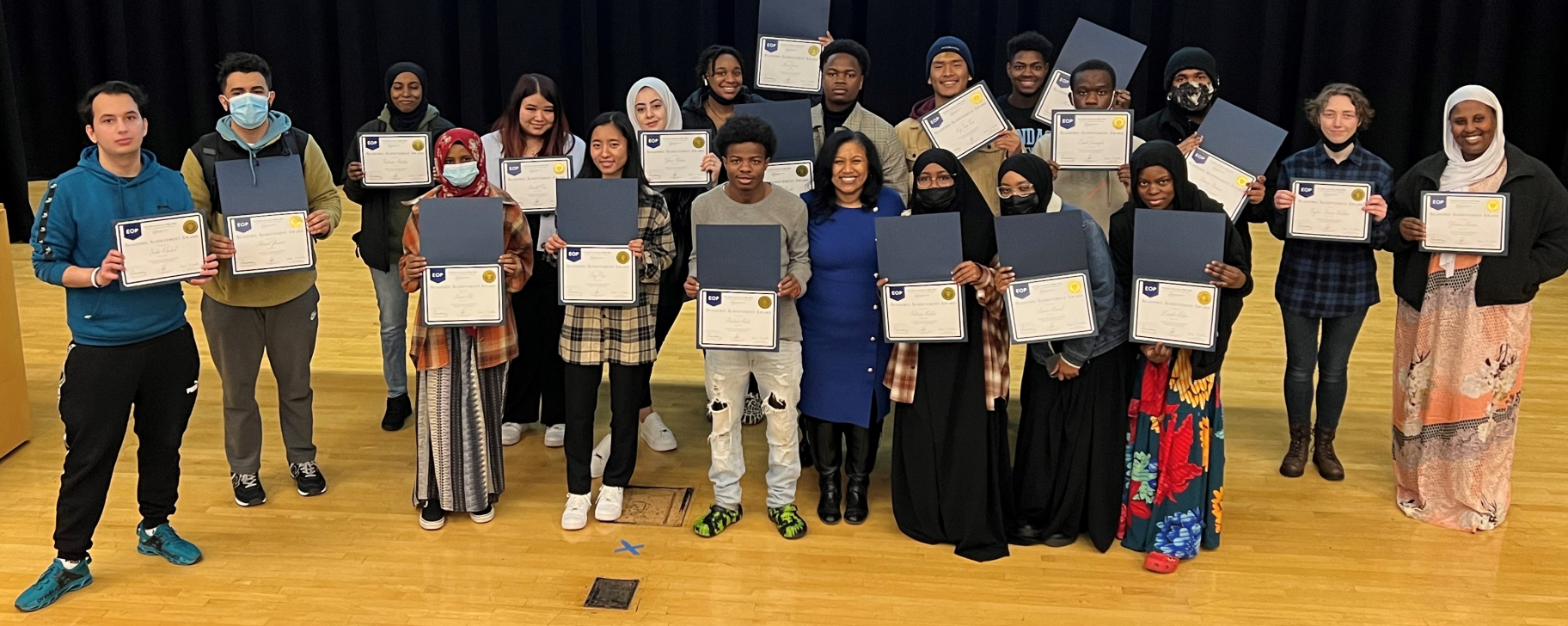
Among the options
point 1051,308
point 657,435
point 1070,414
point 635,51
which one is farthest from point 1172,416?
point 635,51

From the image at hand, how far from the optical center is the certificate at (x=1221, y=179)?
3.89m

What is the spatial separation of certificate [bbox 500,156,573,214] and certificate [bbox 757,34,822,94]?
100 centimetres

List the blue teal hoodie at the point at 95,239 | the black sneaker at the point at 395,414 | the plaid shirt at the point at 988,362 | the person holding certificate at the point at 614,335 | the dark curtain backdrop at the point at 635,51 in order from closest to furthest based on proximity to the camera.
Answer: the blue teal hoodie at the point at 95,239 < the plaid shirt at the point at 988,362 < the person holding certificate at the point at 614,335 < the black sneaker at the point at 395,414 < the dark curtain backdrop at the point at 635,51

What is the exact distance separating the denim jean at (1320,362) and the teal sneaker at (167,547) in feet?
11.8

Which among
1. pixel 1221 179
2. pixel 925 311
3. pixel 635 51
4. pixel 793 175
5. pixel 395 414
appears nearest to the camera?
pixel 925 311

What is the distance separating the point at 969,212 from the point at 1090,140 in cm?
69

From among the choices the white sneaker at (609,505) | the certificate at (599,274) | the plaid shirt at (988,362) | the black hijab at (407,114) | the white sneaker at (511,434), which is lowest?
the white sneaker at (609,505)

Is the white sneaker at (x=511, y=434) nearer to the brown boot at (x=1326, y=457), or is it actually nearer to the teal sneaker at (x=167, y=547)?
the teal sneaker at (x=167, y=547)

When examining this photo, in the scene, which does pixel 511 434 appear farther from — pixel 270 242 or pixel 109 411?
pixel 109 411

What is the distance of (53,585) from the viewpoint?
3.33m

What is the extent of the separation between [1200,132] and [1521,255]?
1.02 meters

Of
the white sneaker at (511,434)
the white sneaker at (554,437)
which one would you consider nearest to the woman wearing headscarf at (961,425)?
the white sneaker at (554,437)

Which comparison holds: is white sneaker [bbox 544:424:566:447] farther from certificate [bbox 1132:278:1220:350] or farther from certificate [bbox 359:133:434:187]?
certificate [bbox 1132:278:1220:350]

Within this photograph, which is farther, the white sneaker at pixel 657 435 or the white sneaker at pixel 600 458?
the white sneaker at pixel 657 435
